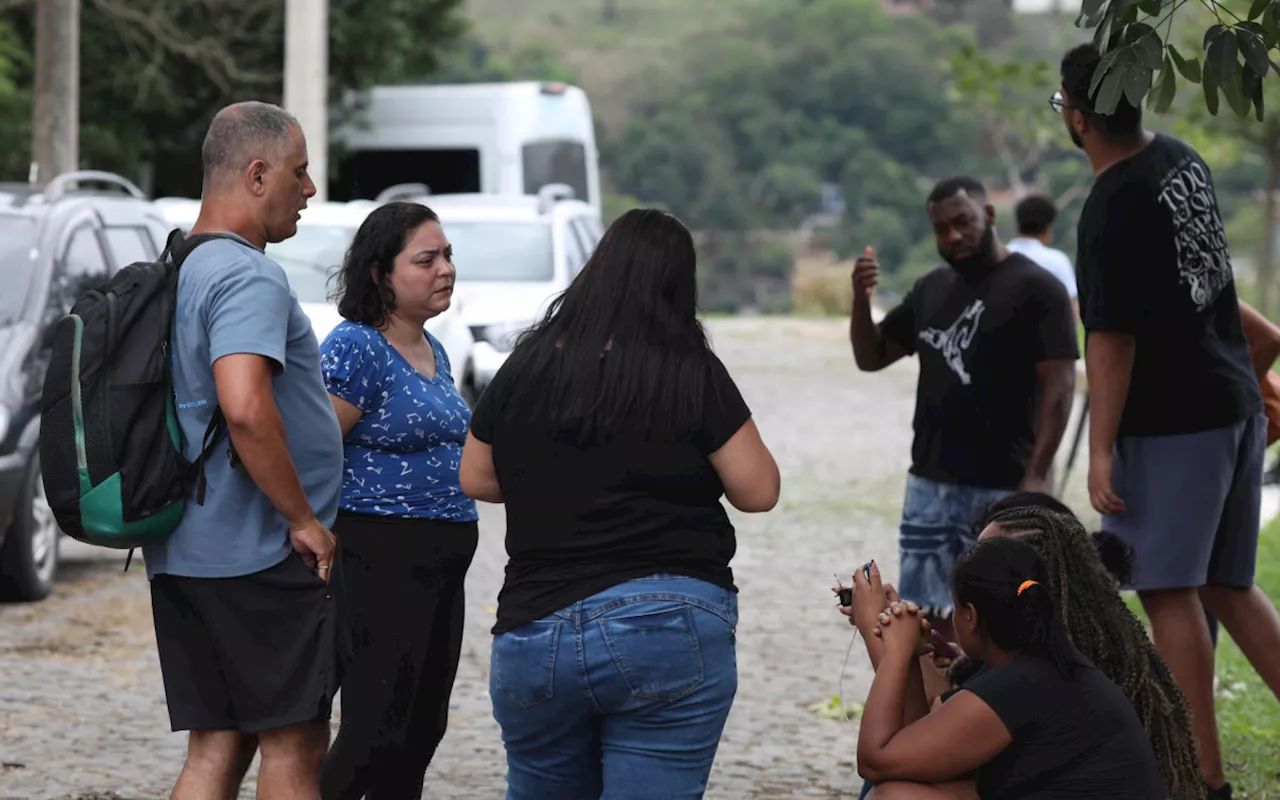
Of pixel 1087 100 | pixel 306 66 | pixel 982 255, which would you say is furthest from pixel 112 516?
pixel 306 66

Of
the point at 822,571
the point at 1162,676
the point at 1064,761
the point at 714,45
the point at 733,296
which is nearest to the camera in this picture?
the point at 1064,761

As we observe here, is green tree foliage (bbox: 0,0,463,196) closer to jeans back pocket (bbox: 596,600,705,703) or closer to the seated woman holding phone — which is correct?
the seated woman holding phone

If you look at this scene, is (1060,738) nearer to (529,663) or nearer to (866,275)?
(529,663)

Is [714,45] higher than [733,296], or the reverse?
[714,45]

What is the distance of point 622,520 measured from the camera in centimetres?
363

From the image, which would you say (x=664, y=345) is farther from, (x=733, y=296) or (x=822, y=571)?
(x=733, y=296)

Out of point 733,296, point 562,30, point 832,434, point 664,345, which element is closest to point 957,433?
point 664,345

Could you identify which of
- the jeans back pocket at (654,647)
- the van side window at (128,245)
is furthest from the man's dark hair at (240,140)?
the van side window at (128,245)

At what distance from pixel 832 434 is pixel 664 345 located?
14.1 meters

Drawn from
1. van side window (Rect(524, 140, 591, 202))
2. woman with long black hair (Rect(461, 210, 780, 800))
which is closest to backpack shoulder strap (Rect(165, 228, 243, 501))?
woman with long black hair (Rect(461, 210, 780, 800))

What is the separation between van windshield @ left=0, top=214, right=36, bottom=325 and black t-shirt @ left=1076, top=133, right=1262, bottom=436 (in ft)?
19.4

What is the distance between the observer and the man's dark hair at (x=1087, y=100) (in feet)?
16.4

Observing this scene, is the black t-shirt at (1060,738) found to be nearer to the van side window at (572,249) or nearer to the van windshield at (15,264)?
the van windshield at (15,264)

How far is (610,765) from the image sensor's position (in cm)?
368
